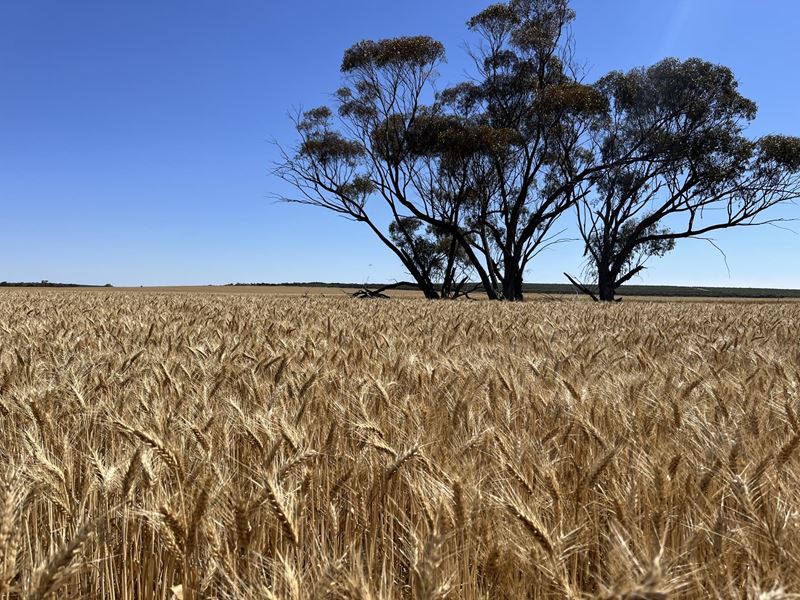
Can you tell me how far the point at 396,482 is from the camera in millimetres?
1611

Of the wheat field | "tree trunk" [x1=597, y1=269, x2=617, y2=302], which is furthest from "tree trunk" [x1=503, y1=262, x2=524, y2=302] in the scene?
the wheat field

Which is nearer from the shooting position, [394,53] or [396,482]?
[396,482]

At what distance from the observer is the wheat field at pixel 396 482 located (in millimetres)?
1043

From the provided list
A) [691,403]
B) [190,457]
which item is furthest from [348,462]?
[691,403]

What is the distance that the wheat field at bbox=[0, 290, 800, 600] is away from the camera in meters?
1.04

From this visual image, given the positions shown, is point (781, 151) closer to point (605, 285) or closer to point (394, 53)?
point (605, 285)

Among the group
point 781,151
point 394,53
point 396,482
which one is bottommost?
point 396,482

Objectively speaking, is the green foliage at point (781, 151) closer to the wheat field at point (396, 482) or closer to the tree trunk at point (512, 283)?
the tree trunk at point (512, 283)

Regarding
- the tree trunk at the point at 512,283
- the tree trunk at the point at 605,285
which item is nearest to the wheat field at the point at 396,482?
the tree trunk at the point at 512,283

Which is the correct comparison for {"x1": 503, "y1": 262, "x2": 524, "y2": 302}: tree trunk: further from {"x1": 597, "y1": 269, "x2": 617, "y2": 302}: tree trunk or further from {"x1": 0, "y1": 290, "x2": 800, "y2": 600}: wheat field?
{"x1": 0, "y1": 290, "x2": 800, "y2": 600}: wheat field

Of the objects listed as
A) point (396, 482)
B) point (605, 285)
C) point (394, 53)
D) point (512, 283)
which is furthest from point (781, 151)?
point (396, 482)

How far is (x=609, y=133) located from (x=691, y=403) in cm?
2951

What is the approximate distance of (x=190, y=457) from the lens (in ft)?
5.55

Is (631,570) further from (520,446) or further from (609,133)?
(609,133)
